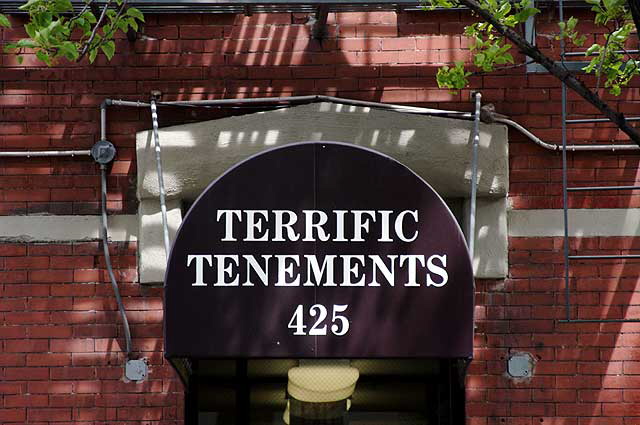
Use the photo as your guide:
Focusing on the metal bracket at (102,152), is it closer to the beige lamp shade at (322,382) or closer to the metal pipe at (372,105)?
the metal pipe at (372,105)

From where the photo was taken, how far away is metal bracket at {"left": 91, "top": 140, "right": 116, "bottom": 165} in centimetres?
650

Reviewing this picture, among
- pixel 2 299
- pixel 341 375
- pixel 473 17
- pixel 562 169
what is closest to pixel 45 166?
pixel 2 299

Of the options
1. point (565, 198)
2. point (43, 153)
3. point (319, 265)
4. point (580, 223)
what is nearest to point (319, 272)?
point (319, 265)

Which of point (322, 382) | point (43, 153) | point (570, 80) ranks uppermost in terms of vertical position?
point (570, 80)

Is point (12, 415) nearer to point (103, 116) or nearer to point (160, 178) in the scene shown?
point (160, 178)

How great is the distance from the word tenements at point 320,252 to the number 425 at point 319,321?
0.15 m

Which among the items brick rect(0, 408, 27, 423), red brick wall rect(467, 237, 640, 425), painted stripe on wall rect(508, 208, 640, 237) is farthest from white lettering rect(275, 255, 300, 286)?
brick rect(0, 408, 27, 423)

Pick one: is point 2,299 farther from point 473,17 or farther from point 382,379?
point 473,17

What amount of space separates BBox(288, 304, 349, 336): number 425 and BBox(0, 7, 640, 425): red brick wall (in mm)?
1336

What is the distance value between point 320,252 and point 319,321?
0.42m

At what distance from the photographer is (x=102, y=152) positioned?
6504mm

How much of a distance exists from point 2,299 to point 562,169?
4.03 metres

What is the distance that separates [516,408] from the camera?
649 cm

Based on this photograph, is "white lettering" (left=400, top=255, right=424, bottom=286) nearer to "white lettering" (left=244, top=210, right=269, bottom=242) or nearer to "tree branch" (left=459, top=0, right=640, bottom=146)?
"white lettering" (left=244, top=210, right=269, bottom=242)
